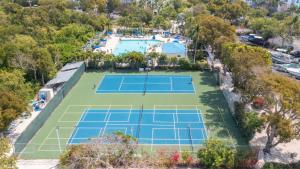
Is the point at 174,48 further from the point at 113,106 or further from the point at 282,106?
the point at 282,106

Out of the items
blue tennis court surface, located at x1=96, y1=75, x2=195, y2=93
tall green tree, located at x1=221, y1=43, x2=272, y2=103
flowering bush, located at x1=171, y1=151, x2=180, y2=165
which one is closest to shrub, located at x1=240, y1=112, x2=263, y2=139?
tall green tree, located at x1=221, y1=43, x2=272, y2=103

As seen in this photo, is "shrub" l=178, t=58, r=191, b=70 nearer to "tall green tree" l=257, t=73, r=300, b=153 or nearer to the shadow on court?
the shadow on court

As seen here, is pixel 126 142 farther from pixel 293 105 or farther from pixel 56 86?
pixel 56 86

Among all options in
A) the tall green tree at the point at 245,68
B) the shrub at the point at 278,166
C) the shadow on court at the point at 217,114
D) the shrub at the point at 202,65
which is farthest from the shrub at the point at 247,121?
the shrub at the point at 202,65

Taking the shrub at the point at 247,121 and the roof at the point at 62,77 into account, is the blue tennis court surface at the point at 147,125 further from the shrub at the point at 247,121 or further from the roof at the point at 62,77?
the roof at the point at 62,77

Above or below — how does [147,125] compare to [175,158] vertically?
below

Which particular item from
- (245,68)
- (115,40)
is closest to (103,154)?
(245,68)

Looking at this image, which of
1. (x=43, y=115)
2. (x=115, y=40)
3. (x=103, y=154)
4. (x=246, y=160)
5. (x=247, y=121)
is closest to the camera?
(x=103, y=154)

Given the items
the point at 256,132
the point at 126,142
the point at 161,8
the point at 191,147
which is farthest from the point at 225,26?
the point at 161,8
